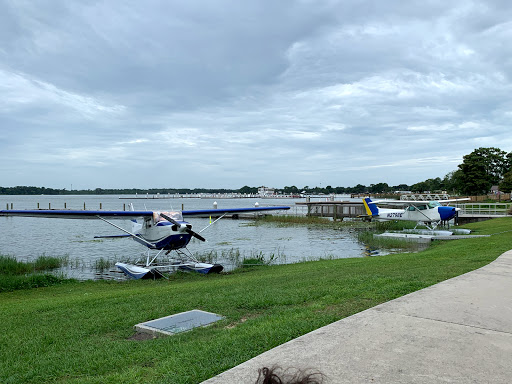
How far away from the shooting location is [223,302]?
7.05 metres

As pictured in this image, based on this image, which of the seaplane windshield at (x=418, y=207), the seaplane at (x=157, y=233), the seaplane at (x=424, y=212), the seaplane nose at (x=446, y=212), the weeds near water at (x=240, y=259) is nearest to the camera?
the seaplane at (x=157, y=233)

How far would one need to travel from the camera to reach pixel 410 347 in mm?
3609

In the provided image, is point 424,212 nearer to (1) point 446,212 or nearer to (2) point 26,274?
(1) point 446,212

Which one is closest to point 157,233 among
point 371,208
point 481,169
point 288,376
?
point 288,376

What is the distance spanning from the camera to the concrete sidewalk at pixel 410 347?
303cm

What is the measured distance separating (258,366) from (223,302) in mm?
3936

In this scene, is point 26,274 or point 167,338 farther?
point 26,274

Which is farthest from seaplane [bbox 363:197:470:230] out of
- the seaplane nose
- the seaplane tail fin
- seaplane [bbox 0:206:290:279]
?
seaplane [bbox 0:206:290:279]

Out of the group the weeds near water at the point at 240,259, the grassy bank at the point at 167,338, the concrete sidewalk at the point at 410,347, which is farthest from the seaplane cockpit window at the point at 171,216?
the concrete sidewalk at the point at 410,347

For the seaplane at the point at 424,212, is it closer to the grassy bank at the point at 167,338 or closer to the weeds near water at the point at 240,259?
the weeds near water at the point at 240,259

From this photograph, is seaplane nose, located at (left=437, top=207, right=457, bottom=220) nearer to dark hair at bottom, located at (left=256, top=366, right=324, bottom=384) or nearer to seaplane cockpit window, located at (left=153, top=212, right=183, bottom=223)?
seaplane cockpit window, located at (left=153, top=212, right=183, bottom=223)

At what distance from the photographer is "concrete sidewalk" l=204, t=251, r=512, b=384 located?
3.03 metres

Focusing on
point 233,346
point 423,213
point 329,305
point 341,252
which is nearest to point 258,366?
point 233,346

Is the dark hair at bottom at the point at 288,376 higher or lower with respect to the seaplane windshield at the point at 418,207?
lower
